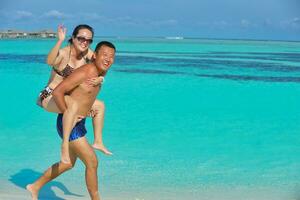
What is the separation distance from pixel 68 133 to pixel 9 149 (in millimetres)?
3703

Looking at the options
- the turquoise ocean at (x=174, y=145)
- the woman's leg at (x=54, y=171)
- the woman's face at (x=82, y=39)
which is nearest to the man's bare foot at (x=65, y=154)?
the woman's leg at (x=54, y=171)

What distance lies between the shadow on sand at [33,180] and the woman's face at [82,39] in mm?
1439

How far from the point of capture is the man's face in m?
3.08

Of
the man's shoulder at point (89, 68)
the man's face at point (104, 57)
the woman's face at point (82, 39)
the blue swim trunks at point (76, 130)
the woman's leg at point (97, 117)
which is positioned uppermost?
the woman's face at point (82, 39)

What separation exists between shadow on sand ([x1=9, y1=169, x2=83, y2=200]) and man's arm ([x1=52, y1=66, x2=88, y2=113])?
4.15 feet

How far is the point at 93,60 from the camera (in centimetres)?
319

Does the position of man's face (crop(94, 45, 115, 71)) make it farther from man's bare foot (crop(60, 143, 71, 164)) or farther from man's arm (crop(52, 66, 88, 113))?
man's bare foot (crop(60, 143, 71, 164))

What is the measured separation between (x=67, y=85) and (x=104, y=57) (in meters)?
0.30

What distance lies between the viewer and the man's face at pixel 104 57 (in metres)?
3.08

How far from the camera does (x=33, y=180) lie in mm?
5117

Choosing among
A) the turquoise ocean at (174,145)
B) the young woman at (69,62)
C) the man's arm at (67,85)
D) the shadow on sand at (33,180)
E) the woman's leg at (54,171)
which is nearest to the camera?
the man's arm at (67,85)

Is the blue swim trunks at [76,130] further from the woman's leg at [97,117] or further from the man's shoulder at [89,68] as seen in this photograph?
the man's shoulder at [89,68]

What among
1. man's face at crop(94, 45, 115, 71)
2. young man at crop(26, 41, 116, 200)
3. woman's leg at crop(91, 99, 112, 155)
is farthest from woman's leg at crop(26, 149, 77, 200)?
man's face at crop(94, 45, 115, 71)

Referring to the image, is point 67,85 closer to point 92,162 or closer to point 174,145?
point 92,162
